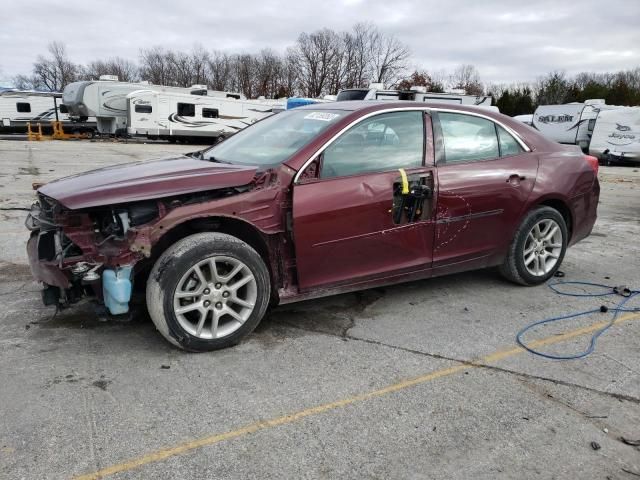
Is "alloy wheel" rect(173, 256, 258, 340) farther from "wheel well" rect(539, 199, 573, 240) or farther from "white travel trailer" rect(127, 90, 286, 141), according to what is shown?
"white travel trailer" rect(127, 90, 286, 141)

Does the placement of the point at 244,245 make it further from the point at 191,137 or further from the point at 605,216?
the point at 191,137

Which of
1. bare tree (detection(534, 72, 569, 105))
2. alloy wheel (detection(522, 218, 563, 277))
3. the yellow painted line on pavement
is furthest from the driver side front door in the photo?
bare tree (detection(534, 72, 569, 105))

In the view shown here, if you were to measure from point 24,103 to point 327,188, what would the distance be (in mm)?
33376

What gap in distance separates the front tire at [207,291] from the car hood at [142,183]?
335 millimetres

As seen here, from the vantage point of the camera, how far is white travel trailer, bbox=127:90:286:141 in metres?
26.5

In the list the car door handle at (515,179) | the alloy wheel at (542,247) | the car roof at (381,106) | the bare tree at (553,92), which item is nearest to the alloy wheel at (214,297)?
the car roof at (381,106)

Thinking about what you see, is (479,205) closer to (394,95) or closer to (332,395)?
(332,395)

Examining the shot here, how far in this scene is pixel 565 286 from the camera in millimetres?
4926

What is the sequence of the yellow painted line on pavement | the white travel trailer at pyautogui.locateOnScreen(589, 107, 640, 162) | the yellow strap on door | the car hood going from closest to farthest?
the yellow painted line on pavement
the car hood
the yellow strap on door
the white travel trailer at pyautogui.locateOnScreen(589, 107, 640, 162)

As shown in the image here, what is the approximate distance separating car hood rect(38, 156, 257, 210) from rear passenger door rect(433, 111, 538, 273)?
62.4 inches

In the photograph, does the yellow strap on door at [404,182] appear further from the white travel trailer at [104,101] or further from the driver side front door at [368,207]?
the white travel trailer at [104,101]

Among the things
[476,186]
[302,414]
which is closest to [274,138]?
[476,186]

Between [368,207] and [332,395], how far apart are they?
1.37 meters

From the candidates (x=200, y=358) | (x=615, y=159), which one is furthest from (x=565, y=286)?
(x=615, y=159)
